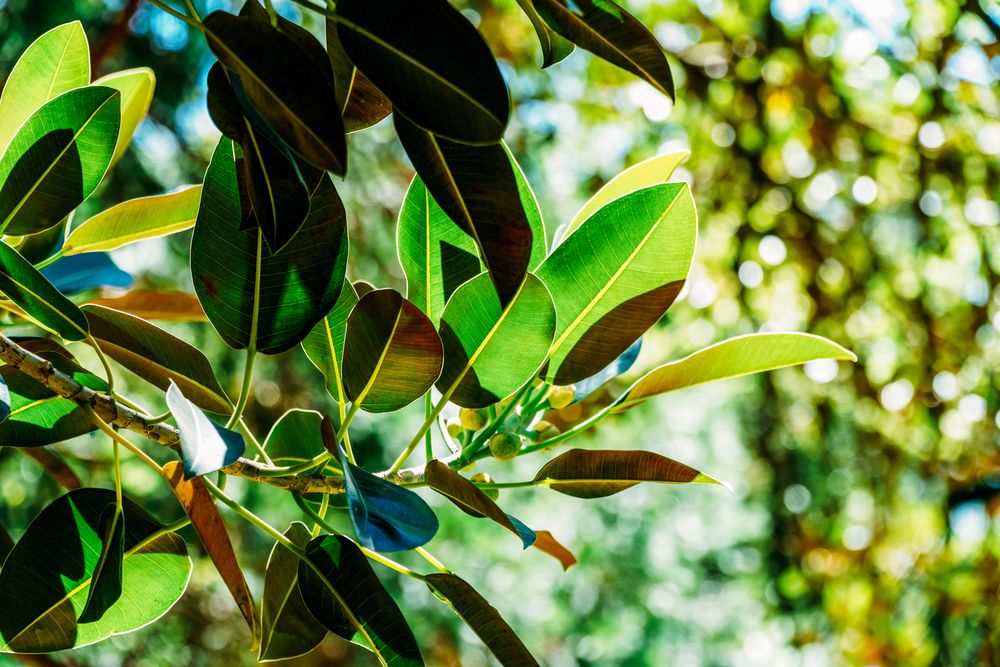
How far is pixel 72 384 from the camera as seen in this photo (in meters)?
0.50

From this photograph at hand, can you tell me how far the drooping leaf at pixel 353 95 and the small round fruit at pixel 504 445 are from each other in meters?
0.21

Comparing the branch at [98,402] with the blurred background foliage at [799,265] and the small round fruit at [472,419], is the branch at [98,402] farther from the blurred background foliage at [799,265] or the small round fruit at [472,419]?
the blurred background foliage at [799,265]

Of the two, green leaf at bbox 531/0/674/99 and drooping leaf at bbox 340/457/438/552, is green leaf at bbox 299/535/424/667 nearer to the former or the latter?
drooping leaf at bbox 340/457/438/552

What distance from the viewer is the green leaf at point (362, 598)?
0.53 metres

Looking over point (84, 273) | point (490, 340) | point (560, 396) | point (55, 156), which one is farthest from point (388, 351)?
point (84, 273)

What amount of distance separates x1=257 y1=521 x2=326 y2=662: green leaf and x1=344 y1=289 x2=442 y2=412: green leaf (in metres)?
0.13

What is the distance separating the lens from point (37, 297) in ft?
1.65

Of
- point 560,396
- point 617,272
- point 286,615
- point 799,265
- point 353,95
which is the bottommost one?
point 799,265

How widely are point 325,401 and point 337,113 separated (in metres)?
2.74

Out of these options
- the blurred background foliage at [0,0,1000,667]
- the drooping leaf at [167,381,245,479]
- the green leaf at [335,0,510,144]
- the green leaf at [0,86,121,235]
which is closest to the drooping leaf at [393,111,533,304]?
the green leaf at [335,0,510,144]

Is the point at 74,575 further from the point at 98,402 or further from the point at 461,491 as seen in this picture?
the point at 461,491

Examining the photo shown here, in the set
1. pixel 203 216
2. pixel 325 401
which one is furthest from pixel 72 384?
pixel 325 401

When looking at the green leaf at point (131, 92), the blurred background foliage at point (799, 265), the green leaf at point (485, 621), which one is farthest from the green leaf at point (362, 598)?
the blurred background foliage at point (799, 265)

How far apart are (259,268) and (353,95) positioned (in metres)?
0.11
